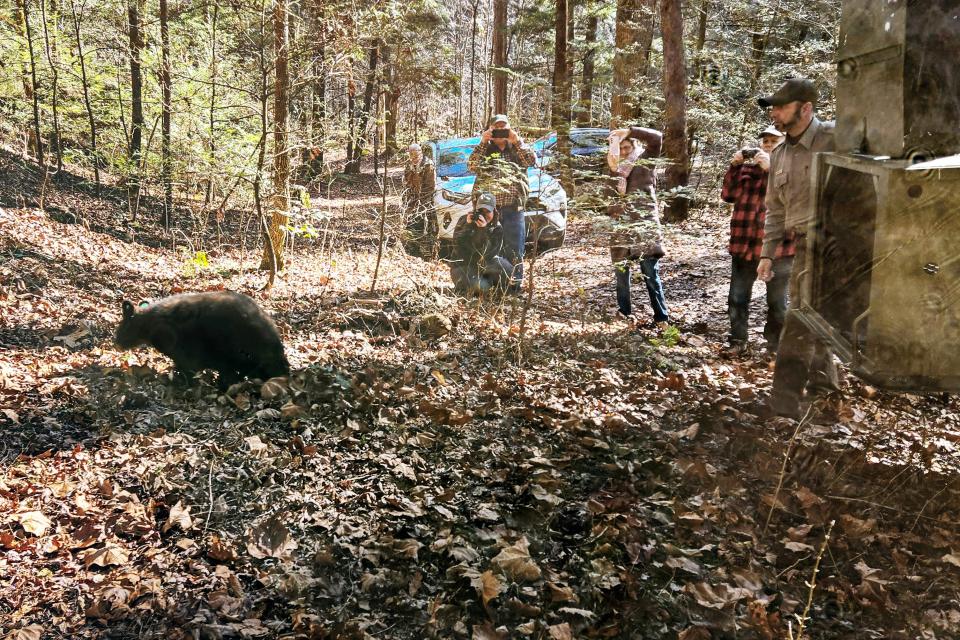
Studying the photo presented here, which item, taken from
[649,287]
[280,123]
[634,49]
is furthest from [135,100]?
[649,287]

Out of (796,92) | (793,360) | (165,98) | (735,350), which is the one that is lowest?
(735,350)

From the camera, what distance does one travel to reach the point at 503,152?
8.11 metres

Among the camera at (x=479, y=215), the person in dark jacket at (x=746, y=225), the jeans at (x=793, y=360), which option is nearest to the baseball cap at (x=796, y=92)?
the jeans at (x=793, y=360)

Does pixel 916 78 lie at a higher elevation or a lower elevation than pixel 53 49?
lower

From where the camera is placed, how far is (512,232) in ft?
28.1

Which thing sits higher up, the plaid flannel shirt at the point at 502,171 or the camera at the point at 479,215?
the plaid flannel shirt at the point at 502,171

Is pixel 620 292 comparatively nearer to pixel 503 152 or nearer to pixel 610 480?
pixel 503 152

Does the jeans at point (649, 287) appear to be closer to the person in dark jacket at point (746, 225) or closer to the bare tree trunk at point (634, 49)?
the person in dark jacket at point (746, 225)

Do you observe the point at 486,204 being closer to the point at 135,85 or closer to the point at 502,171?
the point at 502,171

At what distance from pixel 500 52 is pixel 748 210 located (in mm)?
16635

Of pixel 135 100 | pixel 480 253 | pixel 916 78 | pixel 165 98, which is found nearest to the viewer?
pixel 916 78

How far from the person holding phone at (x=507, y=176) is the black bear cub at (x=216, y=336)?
2529 millimetres

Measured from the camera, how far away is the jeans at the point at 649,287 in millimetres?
7730

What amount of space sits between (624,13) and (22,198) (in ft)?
42.1
